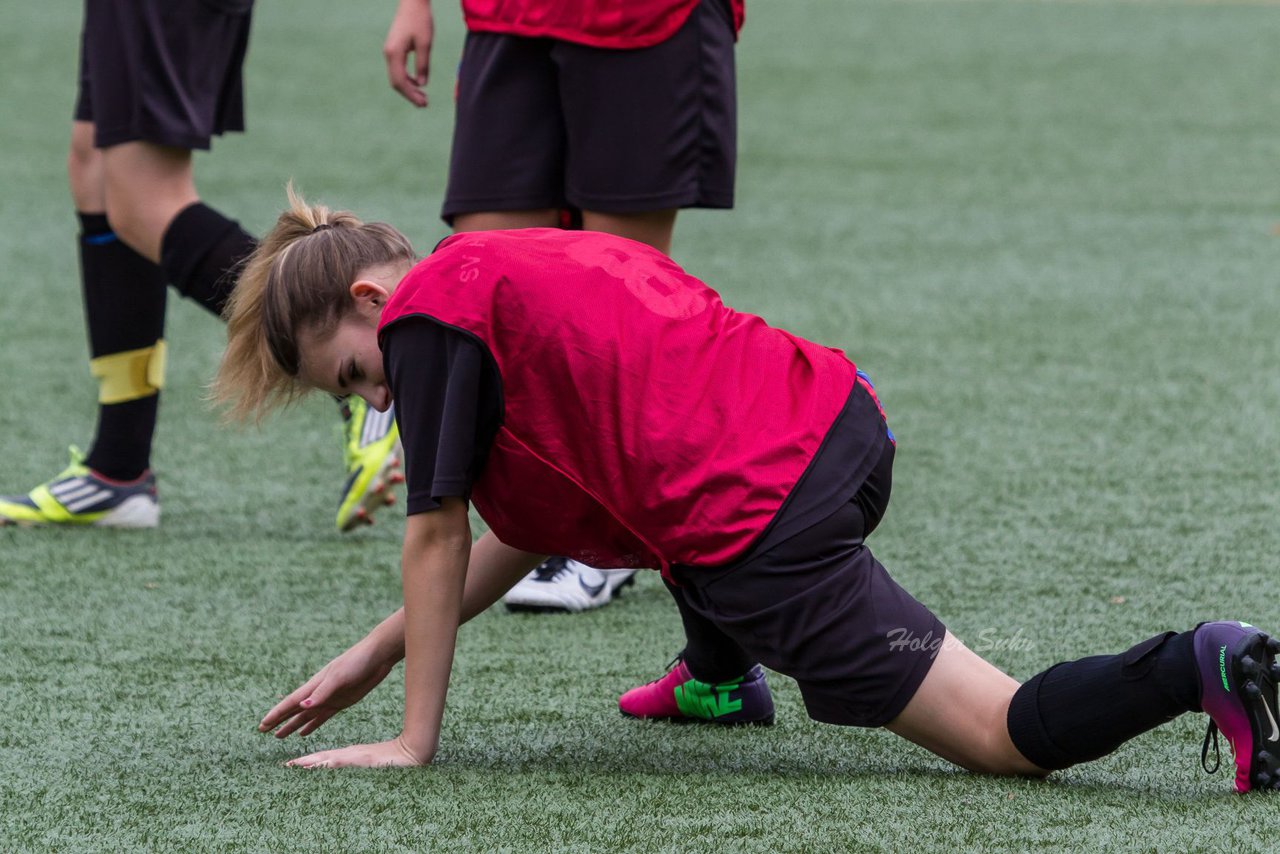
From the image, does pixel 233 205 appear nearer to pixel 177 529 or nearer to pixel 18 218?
pixel 18 218

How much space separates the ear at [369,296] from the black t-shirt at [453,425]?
0.22 ft

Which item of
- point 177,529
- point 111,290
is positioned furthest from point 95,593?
point 111,290

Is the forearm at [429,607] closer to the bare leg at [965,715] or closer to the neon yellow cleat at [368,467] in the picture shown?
the bare leg at [965,715]

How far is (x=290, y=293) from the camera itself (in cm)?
169

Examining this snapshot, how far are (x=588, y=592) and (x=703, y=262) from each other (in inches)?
95.1

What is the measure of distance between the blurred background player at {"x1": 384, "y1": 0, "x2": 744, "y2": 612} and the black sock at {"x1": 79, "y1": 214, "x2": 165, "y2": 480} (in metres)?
0.64

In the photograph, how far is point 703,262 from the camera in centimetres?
465

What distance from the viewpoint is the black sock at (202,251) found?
257cm

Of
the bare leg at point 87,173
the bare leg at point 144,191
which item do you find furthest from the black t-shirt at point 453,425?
the bare leg at point 87,173

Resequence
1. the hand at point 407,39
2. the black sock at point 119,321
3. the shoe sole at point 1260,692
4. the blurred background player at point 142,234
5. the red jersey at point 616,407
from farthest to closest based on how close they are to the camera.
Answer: the black sock at point 119,321
the blurred background player at point 142,234
the hand at point 407,39
the red jersey at point 616,407
the shoe sole at point 1260,692

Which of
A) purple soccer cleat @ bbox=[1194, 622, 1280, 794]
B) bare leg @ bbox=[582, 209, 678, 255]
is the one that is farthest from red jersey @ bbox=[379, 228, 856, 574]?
bare leg @ bbox=[582, 209, 678, 255]

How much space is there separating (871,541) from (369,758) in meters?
1.09

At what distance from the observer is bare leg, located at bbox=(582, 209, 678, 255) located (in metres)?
2.29

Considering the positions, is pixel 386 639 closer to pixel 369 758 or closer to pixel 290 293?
pixel 369 758
